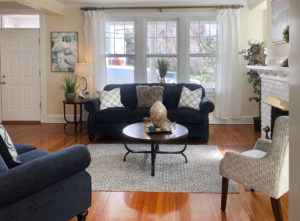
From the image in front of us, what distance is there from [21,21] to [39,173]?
18.9 feet

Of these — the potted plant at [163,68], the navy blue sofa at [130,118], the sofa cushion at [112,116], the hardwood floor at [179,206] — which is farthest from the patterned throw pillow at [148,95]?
the hardwood floor at [179,206]

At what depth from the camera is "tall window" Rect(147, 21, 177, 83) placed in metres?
6.50

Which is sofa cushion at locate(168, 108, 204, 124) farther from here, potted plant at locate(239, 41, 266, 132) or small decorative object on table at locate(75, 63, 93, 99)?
small decorative object on table at locate(75, 63, 93, 99)

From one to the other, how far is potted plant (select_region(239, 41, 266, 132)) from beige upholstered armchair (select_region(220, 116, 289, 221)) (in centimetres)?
314

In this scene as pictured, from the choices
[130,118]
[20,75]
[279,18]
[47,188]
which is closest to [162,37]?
[130,118]

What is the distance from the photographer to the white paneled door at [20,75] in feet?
21.7

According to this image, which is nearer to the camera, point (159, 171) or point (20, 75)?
point (159, 171)

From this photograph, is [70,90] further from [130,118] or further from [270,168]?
[270,168]

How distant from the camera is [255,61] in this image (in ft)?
17.2

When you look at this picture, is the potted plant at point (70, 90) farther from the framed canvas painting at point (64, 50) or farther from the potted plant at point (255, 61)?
the potted plant at point (255, 61)

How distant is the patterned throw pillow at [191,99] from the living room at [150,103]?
2cm

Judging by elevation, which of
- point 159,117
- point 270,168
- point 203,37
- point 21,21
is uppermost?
point 21,21

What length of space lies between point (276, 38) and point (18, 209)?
4021 millimetres

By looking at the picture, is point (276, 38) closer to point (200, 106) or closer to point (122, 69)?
point (200, 106)
